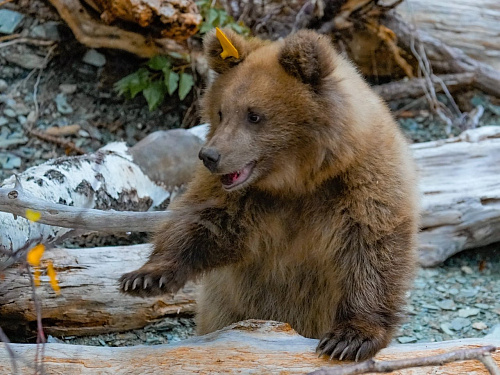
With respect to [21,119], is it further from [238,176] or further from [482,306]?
[482,306]

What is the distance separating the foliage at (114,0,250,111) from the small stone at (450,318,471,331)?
132 inches

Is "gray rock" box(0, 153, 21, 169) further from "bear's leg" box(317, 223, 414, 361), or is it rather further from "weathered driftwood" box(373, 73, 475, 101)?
"weathered driftwood" box(373, 73, 475, 101)

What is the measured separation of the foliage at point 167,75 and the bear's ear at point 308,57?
3213 mm

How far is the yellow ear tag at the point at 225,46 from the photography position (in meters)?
4.22

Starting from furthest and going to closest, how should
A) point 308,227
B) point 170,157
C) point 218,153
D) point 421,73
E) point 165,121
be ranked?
point 421,73 → point 165,121 → point 170,157 → point 308,227 → point 218,153

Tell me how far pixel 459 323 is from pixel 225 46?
9.20 ft

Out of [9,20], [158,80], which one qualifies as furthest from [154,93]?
[9,20]

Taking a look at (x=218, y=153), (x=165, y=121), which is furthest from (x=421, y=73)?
(x=218, y=153)

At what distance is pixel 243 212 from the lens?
4.21 metres

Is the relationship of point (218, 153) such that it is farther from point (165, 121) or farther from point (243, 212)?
point (165, 121)

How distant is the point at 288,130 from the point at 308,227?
1.87 ft

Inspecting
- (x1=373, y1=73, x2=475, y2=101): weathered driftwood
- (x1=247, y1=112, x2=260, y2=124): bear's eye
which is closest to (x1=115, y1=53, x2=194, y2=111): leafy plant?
(x1=373, y1=73, x2=475, y2=101): weathered driftwood

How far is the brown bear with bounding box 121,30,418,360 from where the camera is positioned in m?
3.96

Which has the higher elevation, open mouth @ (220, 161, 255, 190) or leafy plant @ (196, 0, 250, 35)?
leafy plant @ (196, 0, 250, 35)
